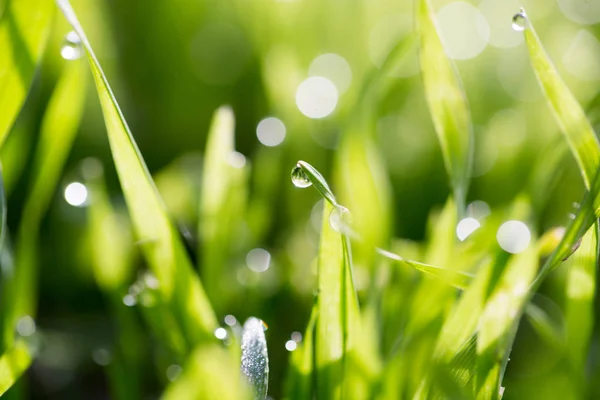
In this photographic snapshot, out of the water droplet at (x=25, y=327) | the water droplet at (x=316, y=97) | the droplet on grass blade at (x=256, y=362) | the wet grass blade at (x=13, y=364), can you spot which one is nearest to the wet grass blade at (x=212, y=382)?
the droplet on grass blade at (x=256, y=362)

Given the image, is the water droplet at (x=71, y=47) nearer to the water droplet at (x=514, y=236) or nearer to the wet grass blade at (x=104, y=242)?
the wet grass blade at (x=104, y=242)

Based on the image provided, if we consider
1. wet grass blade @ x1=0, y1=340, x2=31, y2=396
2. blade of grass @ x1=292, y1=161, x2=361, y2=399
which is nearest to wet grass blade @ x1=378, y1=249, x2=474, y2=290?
blade of grass @ x1=292, y1=161, x2=361, y2=399

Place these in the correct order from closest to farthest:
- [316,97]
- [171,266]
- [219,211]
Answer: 1. [171,266]
2. [219,211]
3. [316,97]

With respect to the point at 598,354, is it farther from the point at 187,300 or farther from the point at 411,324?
the point at 187,300

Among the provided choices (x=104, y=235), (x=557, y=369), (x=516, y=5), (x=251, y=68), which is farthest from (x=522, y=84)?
(x=104, y=235)

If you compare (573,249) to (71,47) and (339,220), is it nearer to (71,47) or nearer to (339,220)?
(339,220)

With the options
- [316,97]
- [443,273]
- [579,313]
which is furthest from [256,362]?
[316,97]
